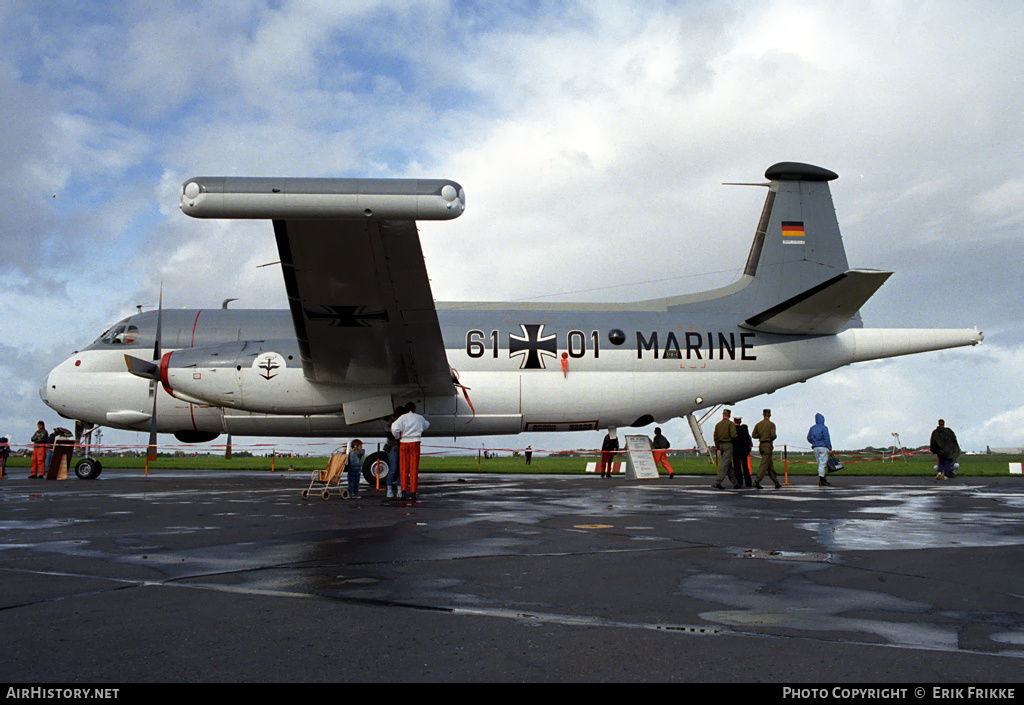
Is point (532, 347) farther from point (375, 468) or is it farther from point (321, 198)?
point (321, 198)

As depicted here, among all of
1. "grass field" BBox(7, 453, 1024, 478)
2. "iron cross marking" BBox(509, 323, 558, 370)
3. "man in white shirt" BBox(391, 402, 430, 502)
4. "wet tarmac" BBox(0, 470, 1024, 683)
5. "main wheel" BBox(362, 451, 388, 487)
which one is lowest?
"grass field" BBox(7, 453, 1024, 478)

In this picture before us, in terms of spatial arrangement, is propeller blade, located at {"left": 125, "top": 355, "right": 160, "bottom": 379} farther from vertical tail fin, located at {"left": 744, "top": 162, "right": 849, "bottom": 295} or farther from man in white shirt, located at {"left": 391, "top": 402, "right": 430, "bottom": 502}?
vertical tail fin, located at {"left": 744, "top": 162, "right": 849, "bottom": 295}

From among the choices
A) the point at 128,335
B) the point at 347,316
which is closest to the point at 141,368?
the point at 128,335

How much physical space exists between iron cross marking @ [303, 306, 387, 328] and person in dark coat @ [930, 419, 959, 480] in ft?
56.3

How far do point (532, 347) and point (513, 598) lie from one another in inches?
603

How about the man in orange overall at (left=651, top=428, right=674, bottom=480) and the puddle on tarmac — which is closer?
the puddle on tarmac

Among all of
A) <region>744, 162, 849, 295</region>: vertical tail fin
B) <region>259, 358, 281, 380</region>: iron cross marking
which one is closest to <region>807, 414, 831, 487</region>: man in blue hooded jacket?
<region>744, 162, 849, 295</region>: vertical tail fin

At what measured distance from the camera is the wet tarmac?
329 cm

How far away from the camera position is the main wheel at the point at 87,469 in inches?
834

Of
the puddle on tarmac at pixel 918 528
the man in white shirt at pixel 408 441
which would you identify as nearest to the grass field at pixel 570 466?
the puddle on tarmac at pixel 918 528

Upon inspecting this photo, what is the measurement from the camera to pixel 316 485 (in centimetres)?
1822

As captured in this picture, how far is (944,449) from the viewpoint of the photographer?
870 inches
